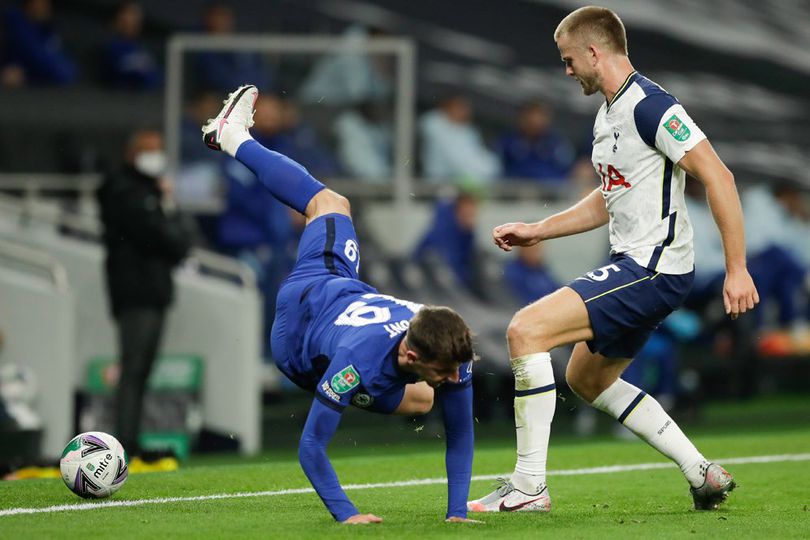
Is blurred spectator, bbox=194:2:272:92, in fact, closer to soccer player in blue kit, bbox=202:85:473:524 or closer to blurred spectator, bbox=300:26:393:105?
blurred spectator, bbox=300:26:393:105

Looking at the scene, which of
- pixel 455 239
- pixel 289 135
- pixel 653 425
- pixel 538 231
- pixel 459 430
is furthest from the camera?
pixel 455 239

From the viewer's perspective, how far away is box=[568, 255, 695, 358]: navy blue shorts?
676cm

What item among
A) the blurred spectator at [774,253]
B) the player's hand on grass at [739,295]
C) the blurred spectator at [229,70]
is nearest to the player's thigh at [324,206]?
the player's hand on grass at [739,295]

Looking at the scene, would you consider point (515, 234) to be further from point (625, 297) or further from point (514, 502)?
point (514, 502)

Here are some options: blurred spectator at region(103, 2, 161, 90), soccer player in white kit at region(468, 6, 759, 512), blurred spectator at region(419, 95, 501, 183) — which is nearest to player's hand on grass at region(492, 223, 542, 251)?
soccer player in white kit at region(468, 6, 759, 512)

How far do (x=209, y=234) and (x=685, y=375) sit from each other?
5.08m

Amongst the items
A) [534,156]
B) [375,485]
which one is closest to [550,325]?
[375,485]

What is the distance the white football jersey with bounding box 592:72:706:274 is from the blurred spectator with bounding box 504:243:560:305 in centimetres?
762

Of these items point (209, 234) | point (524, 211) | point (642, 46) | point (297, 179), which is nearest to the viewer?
point (297, 179)

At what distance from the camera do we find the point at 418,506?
731 cm

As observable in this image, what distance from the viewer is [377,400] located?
21.8 ft

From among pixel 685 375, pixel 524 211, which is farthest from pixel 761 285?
pixel 524 211

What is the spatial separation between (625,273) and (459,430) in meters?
1.13

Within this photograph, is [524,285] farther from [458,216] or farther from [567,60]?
[567,60]
